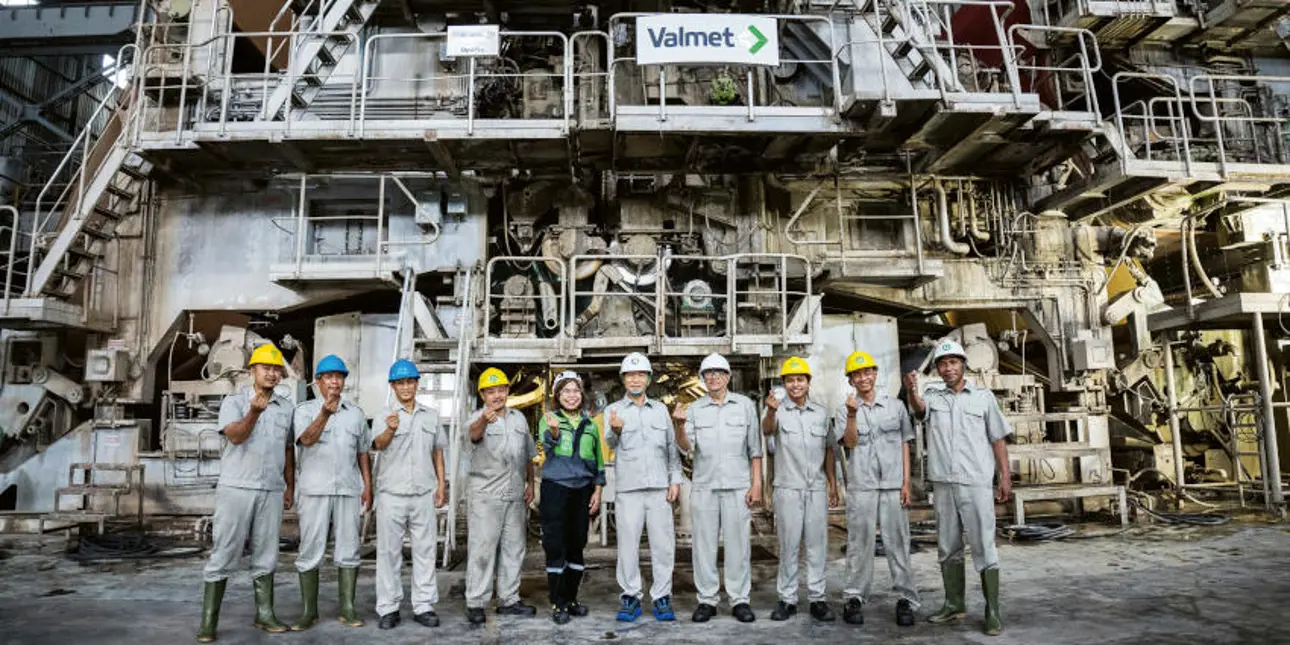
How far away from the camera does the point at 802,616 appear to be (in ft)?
15.8

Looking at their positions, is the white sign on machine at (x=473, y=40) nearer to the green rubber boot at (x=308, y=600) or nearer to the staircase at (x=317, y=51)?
the staircase at (x=317, y=51)

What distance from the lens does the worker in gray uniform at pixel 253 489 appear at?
4336mm

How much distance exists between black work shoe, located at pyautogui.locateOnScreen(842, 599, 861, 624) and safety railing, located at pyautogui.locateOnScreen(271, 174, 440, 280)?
19.8ft

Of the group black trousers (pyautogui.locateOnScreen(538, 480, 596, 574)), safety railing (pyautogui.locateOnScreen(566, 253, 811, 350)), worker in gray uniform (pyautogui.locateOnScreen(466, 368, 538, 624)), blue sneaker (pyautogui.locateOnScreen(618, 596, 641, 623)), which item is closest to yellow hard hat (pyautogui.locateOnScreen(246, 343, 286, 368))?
worker in gray uniform (pyautogui.locateOnScreen(466, 368, 538, 624))

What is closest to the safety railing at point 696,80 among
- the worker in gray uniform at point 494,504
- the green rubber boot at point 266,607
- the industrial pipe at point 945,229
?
the industrial pipe at point 945,229

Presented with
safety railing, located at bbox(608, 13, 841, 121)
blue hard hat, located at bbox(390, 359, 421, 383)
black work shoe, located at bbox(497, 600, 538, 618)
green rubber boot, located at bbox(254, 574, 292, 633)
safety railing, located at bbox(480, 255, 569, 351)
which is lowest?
black work shoe, located at bbox(497, 600, 538, 618)

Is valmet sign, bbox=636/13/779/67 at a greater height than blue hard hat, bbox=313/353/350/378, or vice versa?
valmet sign, bbox=636/13/779/67

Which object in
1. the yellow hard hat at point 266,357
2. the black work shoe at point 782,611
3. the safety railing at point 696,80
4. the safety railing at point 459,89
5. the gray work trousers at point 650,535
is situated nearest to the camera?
the yellow hard hat at point 266,357

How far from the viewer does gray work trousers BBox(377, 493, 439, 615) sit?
466 cm

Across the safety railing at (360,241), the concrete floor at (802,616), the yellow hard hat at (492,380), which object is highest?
the safety railing at (360,241)

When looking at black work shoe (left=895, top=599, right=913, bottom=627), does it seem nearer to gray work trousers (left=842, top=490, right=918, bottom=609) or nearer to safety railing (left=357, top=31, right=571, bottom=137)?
gray work trousers (left=842, top=490, right=918, bottom=609)

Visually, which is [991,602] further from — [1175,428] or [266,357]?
[1175,428]

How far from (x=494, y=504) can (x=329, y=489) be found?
40.7 inches

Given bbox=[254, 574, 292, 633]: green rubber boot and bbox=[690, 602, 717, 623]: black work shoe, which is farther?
bbox=[690, 602, 717, 623]: black work shoe
